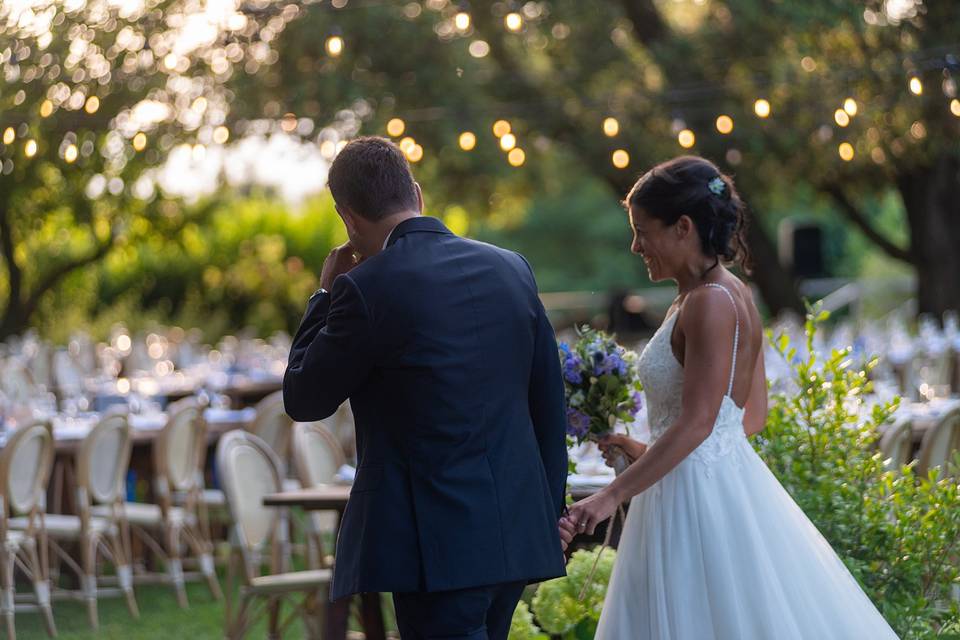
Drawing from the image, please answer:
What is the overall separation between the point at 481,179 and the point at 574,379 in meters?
12.8

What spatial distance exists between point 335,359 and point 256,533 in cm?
322

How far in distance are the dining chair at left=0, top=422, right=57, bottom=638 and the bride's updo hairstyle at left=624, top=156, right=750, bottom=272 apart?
411 cm

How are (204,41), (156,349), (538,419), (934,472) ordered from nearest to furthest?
(538,419)
(934,472)
(204,41)
(156,349)

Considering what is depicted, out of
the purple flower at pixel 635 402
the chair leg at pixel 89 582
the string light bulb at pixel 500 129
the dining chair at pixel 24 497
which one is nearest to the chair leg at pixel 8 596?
the dining chair at pixel 24 497

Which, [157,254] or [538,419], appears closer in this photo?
[538,419]

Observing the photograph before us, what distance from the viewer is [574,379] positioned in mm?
4016

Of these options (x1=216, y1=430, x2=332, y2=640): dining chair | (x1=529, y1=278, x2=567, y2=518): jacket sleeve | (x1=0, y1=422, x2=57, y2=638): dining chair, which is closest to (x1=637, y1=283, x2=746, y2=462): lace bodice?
(x1=529, y1=278, x2=567, y2=518): jacket sleeve

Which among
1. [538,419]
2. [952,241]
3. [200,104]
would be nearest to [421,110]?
[200,104]

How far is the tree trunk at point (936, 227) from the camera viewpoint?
54.9ft

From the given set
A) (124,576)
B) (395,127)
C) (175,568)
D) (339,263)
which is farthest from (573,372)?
(395,127)

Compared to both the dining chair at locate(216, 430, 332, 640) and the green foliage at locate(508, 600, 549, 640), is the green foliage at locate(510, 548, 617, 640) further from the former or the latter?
the dining chair at locate(216, 430, 332, 640)

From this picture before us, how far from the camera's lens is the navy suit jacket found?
3.00 meters

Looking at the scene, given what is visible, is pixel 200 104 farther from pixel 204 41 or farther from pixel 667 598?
pixel 667 598

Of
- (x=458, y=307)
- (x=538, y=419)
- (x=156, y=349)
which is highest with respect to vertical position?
(x=156, y=349)
